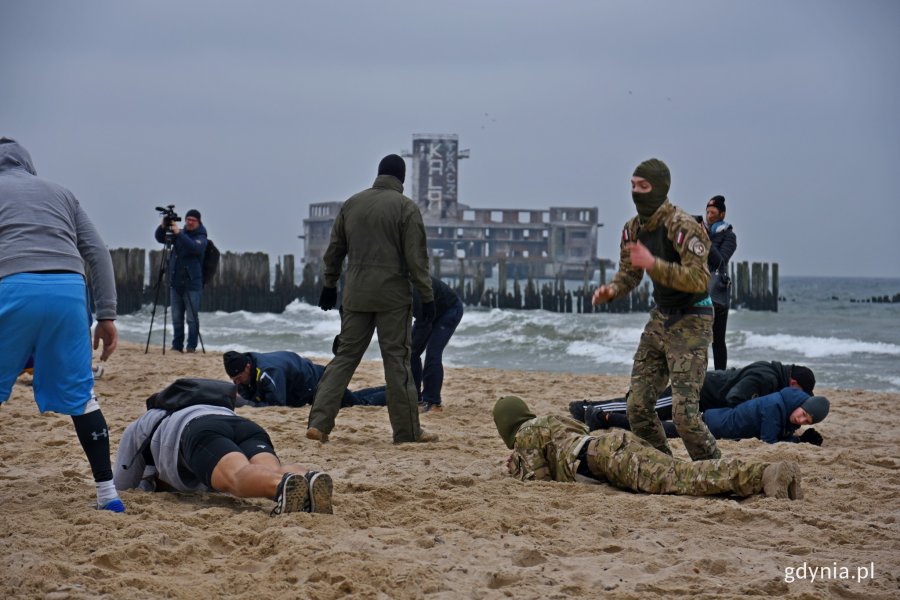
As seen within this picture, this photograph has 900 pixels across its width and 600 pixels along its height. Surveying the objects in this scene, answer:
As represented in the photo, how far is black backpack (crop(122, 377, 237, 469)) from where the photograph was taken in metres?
4.50

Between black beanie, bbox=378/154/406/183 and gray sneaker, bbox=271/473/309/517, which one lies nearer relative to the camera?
gray sneaker, bbox=271/473/309/517

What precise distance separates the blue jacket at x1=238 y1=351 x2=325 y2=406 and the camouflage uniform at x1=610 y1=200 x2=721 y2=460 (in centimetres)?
306

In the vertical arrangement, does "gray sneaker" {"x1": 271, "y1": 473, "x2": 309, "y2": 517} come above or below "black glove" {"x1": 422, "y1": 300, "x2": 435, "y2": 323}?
below

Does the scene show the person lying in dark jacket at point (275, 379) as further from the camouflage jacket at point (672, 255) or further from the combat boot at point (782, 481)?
the combat boot at point (782, 481)

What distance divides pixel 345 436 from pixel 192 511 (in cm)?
244

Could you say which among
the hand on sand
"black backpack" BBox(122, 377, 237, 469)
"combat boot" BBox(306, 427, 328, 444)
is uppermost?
the hand on sand

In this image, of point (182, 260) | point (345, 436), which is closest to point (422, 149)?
point (182, 260)

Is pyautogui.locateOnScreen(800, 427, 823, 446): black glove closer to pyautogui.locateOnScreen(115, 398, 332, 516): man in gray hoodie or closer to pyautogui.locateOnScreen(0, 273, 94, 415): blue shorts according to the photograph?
pyautogui.locateOnScreen(115, 398, 332, 516): man in gray hoodie

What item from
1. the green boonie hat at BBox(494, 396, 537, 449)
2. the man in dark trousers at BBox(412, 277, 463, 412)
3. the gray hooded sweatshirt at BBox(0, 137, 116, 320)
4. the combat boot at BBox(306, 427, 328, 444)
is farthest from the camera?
the man in dark trousers at BBox(412, 277, 463, 412)

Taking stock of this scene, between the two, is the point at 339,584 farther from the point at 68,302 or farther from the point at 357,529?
the point at 68,302

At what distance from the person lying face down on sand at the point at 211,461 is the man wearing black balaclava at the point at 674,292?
70.2 inches

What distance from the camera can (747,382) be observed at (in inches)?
262

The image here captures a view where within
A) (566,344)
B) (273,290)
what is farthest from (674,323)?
(273,290)

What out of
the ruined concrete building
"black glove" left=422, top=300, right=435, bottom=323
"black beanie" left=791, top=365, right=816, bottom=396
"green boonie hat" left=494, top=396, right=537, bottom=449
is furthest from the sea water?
the ruined concrete building
